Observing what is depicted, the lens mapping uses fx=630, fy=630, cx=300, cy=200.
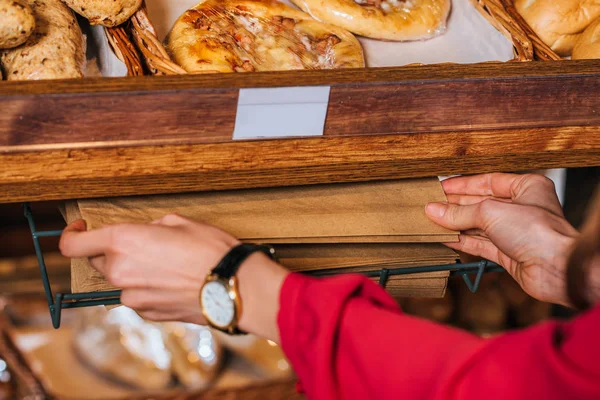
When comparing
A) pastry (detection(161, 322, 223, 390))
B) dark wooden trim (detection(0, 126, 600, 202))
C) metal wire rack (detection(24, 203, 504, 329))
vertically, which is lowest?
pastry (detection(161, 322, 223, 390))

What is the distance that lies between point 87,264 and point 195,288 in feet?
0.85

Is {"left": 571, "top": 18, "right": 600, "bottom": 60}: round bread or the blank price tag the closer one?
the blank price tag

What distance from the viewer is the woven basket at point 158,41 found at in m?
0.86

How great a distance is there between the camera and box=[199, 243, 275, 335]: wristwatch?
0.66 metres

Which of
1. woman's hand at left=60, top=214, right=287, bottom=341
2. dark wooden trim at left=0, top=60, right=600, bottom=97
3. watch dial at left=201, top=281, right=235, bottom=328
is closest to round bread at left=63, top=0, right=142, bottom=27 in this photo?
dark wooden trim at left=0, top=60, right=600, bottom=97

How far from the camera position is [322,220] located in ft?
2.88

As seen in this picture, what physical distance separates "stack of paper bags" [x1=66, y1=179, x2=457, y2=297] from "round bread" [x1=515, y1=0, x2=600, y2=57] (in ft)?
1.46

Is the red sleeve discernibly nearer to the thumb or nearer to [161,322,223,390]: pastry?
the thumb

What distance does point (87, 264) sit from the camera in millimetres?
869

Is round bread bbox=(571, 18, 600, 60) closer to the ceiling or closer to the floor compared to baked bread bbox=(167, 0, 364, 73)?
closer to the ceiling

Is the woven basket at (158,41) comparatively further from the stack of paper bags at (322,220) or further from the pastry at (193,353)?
the pastry at (193,353)

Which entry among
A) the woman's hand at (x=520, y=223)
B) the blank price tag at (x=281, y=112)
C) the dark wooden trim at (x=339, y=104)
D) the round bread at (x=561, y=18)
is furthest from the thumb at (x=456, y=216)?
the round bread at (x=561, y=18)

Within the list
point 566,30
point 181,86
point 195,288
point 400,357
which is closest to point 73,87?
point 181,86

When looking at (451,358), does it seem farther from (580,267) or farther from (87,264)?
(87,264)
